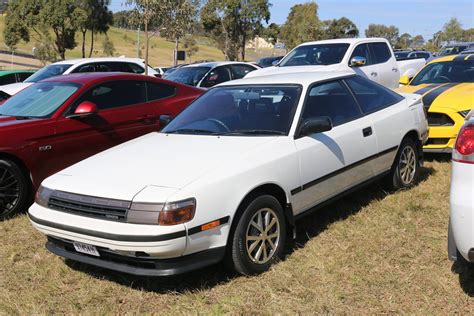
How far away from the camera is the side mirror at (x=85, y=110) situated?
571 centimetres

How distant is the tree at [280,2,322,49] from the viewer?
169 ft

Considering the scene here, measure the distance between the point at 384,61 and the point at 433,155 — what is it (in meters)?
3.45

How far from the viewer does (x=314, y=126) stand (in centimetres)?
427

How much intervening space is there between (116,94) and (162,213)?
3.50 metres

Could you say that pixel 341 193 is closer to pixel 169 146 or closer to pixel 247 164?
pixel 247 164

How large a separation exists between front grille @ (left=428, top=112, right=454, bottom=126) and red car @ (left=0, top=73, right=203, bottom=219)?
3.55m

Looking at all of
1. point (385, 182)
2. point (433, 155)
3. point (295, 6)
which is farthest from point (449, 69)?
point (295, 6)

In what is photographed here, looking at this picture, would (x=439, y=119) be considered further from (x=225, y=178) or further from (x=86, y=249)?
(x=86, y=249)

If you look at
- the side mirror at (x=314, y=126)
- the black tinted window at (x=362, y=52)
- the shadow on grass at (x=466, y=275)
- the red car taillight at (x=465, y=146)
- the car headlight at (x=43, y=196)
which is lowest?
the shadow on grass at (x=466, y=275)

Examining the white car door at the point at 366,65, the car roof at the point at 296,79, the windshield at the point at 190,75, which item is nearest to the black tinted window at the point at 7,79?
the windshield at the point at 190,75

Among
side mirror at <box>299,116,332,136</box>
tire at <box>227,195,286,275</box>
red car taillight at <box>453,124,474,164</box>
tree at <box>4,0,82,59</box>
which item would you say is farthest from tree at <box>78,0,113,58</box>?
red car taillight at <box>453,124,474,164</box>

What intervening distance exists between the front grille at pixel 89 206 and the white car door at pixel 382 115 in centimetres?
284

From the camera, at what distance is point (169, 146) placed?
4320mm

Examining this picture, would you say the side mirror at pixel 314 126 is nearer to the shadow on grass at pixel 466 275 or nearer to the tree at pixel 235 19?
the shadow on grass at pixel 466 275
